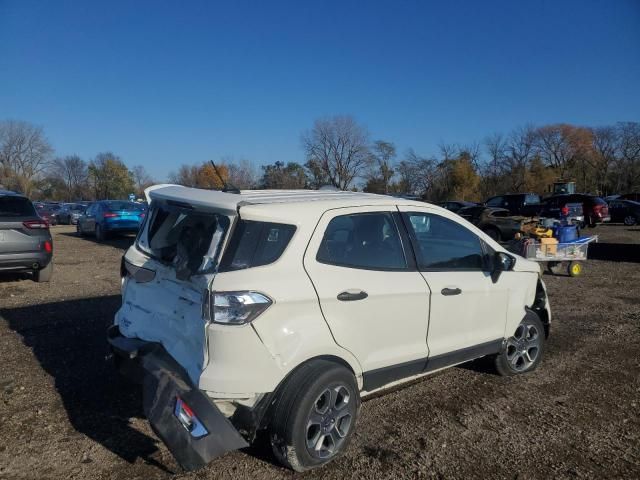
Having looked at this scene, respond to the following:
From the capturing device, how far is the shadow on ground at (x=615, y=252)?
13180 millimetres

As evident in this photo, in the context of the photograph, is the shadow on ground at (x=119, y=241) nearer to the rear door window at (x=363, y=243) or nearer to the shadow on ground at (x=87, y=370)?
the shadow on ground at (x=87, y=370)

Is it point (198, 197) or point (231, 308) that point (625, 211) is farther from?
point (231, 308)

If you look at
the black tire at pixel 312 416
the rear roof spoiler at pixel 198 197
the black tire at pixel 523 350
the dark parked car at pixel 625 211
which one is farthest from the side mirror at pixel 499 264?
the dark parked car at pixel 625 211

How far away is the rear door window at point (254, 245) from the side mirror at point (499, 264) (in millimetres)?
2018

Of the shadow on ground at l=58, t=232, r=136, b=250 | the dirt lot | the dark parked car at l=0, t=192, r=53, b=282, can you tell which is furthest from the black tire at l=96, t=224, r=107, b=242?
the dirt lot

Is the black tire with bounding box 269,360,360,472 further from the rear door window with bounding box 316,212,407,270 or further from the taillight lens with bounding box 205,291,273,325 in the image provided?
the rear door window with bounding box 316,212,407,270

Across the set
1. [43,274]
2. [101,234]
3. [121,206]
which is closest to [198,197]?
[43,274]

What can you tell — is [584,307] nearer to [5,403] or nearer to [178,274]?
[178,274]

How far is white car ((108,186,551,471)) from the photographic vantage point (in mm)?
2805

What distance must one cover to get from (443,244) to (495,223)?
14322 millimetres

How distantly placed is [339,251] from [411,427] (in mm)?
1492

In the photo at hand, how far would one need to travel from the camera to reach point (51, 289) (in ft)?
29.1

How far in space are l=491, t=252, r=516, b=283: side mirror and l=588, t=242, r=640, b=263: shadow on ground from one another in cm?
1036

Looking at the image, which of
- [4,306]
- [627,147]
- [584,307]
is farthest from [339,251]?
[627,147]
